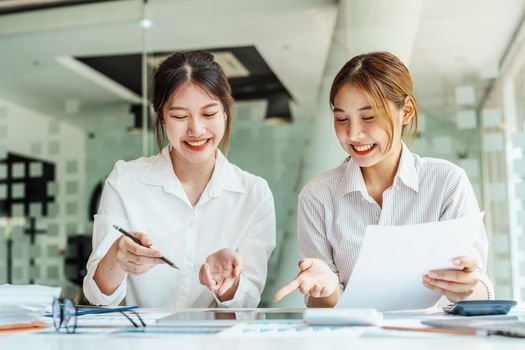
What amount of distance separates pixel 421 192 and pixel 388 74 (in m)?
0.35

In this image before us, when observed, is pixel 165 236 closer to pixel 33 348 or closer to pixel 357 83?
pixel 357 83

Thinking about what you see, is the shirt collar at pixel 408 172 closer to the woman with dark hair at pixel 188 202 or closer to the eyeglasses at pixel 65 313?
the woman with dark hair at pixel 188 202

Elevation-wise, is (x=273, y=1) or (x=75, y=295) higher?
(x=273, y=1)

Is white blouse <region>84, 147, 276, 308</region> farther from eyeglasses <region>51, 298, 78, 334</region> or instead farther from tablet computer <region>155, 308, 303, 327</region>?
eyeglasses <region>51, 298, 78, 334</region>

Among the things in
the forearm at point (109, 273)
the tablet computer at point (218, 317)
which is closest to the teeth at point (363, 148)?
the tablet computer at point (218, 317)

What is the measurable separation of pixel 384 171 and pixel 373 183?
0.05 m

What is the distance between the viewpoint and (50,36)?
189 inches

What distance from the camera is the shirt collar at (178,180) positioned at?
2.03 meters

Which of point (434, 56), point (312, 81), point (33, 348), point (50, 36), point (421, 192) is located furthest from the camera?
point (50, 36)

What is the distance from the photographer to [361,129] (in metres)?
1.85

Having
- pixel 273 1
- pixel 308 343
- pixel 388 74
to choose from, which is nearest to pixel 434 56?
pixel 273 1

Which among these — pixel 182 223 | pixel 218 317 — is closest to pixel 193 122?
pixel 182 223

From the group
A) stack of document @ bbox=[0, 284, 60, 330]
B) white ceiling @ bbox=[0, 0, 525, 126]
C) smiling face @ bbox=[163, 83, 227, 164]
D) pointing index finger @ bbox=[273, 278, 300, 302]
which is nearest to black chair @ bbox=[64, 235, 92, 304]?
white ceiling @ bbox=[0, 0, 525, 126]

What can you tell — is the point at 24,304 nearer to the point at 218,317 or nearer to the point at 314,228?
the point at 218,317
